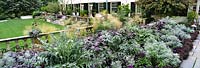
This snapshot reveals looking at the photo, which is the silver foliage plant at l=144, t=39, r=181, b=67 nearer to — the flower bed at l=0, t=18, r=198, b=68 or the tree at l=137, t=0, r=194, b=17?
the flower bed at l=0, t=18, r=198, b=68

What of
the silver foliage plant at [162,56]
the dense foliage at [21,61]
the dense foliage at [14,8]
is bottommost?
the dense foliage at [14,8]

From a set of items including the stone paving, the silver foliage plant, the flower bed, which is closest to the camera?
the flower bed

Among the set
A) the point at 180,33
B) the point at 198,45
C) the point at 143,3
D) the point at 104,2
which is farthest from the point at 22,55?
the point at 104,2

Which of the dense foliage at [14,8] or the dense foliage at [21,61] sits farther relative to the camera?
the dense foliage at [14,8]

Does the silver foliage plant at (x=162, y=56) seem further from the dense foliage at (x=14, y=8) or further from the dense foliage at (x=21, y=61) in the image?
the dense foliage at (x=14, y=8)

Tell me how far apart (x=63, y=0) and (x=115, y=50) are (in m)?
20.2

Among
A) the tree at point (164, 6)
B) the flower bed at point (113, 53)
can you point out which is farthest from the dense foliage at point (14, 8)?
the flower bed at point (113, 53)

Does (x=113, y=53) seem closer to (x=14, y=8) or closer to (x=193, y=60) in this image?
(x=193, y=60)

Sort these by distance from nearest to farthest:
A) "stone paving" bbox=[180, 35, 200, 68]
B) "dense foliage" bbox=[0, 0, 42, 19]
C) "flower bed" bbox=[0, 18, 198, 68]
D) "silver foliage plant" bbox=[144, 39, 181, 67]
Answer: "flower bed" bbox=[0, 18, 198, 68] < "silver foliage plant" bbox=[144, 39, 181, 67] < "stone paving" bbox=[180, 35, 200, 68] < "dense foliage" bbox=[0, 0, 42, 19]

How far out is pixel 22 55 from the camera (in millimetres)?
4480

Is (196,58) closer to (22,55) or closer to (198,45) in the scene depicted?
(198,45)

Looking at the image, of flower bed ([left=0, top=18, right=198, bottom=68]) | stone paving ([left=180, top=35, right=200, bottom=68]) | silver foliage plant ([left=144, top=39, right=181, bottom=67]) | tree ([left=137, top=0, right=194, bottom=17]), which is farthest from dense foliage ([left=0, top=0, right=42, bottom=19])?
silver foliage plant ([left=144, top=39, right=181, bottom=67])

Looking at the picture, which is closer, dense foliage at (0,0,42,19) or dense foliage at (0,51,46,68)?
dense foliage at (0,51,46,68)

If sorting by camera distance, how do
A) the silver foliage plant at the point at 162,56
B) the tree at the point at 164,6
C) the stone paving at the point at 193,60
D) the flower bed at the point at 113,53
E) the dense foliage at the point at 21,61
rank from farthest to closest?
the tree at the point at 164,6
the stone paving at the point at 193,60
the silver foliage plant at the point at 162,56
the flower bed at the point at 113,53
the dense foliage at the point at 21,61
